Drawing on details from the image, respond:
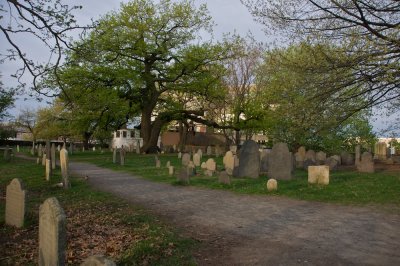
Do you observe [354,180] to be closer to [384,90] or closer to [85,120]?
[384,90]

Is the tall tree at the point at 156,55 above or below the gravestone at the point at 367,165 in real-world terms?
above

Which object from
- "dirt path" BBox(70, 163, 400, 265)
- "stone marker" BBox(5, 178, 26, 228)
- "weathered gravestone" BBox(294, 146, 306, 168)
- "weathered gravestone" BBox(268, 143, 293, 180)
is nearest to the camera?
"dirt path" BBox(70, 163, 400, 265)

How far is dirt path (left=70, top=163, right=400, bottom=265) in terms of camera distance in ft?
19.6

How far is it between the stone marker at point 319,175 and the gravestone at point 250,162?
8.65ft

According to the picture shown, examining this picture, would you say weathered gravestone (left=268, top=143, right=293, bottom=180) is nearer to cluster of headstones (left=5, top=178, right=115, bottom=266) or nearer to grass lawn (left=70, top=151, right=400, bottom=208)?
grass lawn (left=70, top=151, right=400, bottom=208)

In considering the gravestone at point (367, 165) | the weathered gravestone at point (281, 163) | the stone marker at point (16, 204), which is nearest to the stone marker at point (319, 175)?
the weathered gravestone at point (281, 163)

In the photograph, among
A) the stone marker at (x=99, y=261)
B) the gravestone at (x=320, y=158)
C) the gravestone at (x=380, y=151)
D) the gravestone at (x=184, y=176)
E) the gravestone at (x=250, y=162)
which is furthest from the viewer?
the gravestone at (x=380, y=151)

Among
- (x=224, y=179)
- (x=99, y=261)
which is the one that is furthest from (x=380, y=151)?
(x=99, y=261)

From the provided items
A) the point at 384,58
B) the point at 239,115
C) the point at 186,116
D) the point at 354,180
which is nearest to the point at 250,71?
the point at 239,115

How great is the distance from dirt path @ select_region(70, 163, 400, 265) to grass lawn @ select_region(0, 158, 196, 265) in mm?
480

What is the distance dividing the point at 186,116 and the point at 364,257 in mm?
31168

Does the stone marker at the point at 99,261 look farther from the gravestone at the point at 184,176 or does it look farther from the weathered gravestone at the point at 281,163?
the weathered gravestone at the point at 281,163

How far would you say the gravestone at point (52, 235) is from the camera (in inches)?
191

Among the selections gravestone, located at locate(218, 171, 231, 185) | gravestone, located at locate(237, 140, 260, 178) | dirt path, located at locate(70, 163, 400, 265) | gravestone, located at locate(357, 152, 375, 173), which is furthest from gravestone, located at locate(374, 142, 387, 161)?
dirt path, located at locate(70, 163, 400, 265)
